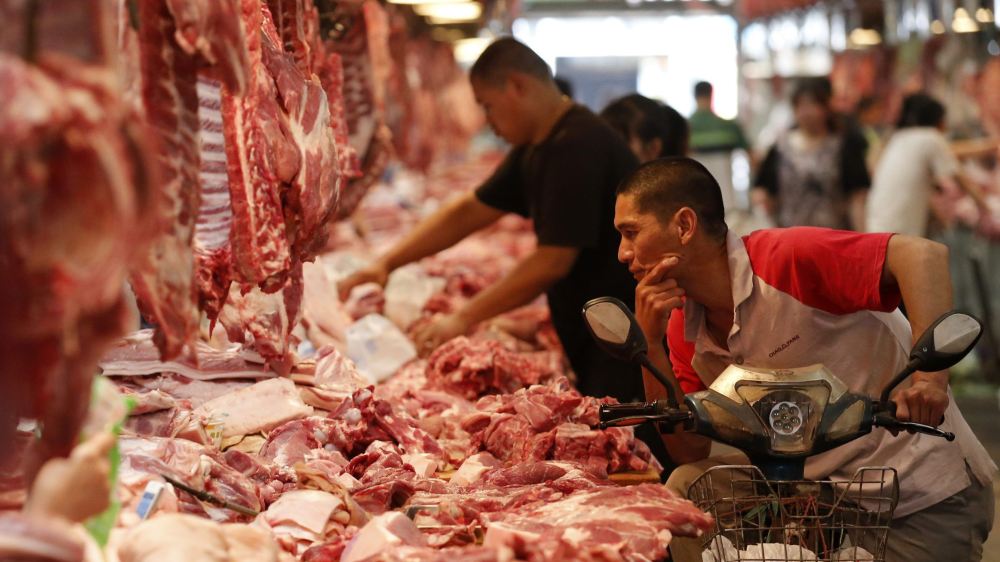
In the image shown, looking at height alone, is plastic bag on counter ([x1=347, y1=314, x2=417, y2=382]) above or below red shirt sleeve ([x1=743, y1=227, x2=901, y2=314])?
below

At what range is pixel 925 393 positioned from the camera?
8.99 feet

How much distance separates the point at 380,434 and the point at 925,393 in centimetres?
141

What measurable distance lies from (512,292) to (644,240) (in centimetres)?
176

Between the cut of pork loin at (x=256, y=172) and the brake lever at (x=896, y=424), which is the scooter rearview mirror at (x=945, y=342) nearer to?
the brake lever at (x=896, y=424)

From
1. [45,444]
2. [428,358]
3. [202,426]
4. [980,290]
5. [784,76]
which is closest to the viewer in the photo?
[45,444]

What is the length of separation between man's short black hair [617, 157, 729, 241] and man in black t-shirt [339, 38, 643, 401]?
164 centimetres

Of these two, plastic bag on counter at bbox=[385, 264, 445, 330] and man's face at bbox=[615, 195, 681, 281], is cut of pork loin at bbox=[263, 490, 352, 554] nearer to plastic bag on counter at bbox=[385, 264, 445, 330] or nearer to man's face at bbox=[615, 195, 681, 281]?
man's face at bbox=[615, 195, 681, 281]

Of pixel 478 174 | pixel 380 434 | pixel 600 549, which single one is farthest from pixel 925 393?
pixel 478 174

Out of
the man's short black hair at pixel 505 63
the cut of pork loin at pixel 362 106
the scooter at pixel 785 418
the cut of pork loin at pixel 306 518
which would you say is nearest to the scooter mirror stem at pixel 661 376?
the scooter at pixel 785 418

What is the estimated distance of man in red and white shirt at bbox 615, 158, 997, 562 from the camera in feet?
10.2

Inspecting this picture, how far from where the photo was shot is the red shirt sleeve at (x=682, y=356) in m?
3.43

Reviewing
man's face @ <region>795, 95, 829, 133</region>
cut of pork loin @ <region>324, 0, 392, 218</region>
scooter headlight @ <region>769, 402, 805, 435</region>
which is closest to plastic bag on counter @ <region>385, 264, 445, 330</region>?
cut of pork loin @ <region>324, 0, 392, 218</region>

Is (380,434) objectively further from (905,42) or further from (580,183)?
(905,42)

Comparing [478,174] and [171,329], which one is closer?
[171,329]
